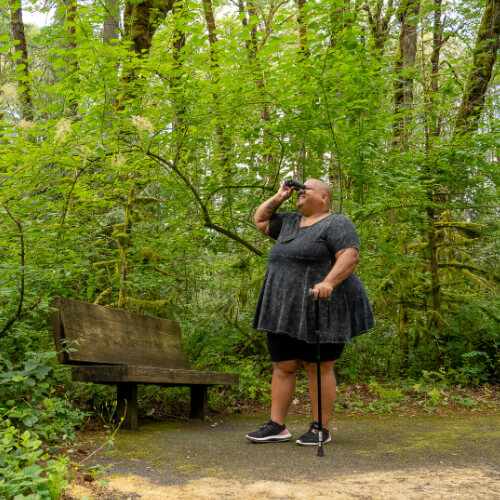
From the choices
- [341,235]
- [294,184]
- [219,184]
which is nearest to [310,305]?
[341,235]

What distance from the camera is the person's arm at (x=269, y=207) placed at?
4.21 metres

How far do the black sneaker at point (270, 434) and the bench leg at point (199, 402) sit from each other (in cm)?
143

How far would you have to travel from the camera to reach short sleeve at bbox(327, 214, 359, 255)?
3.87 meters

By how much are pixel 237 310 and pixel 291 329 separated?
3.90 metres

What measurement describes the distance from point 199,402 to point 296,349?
1.81m

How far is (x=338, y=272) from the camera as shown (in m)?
3.75

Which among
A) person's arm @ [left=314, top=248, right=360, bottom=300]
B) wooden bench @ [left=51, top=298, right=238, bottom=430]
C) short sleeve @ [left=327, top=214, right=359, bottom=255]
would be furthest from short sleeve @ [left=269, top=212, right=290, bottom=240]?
wooden bench @ [left=51, top=298, right=238, bottom=430]

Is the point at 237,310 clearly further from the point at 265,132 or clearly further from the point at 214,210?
the point at 265,132

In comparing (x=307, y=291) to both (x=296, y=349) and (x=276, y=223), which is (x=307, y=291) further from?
(x=276, y=223)

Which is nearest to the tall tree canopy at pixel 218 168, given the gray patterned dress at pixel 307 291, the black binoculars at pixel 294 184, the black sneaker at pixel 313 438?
the black binoculars at pixel 294 184

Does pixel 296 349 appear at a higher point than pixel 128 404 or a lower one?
higher

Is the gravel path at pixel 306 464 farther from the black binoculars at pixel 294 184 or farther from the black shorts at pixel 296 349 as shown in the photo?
the black binoculars at pixel 294 184

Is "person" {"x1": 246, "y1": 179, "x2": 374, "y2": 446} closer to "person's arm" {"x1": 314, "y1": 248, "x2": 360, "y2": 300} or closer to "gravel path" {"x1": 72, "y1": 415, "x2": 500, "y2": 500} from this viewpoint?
"person's arm" {"x1": 314, "y1": 248, "x2": 360, "y2": 300}

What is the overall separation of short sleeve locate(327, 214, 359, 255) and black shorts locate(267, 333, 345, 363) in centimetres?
73
